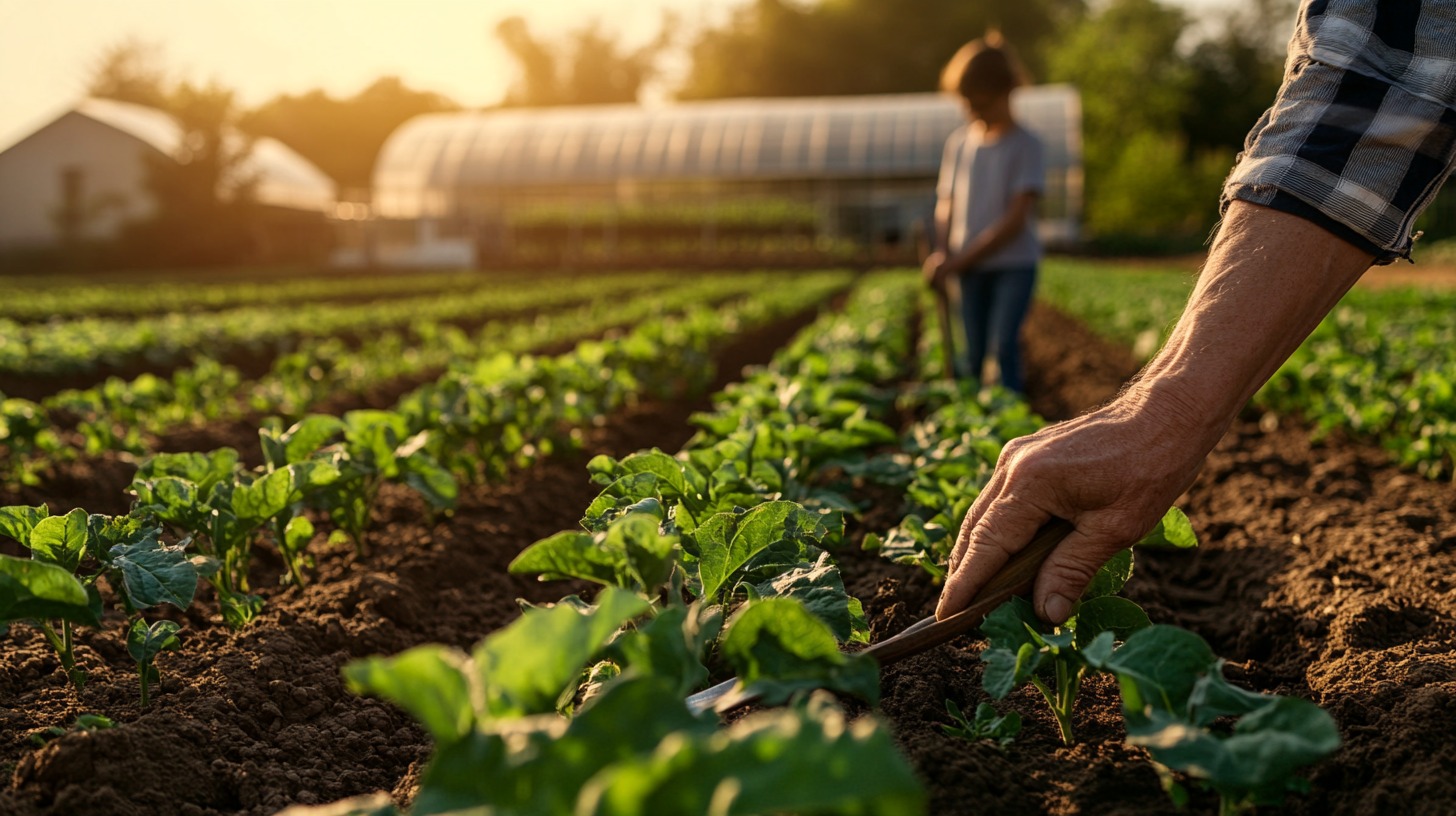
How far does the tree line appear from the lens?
3651 cm

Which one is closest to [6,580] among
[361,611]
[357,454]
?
[361,611]

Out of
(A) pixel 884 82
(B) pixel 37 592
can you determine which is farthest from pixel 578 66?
(B) pixel 37 592

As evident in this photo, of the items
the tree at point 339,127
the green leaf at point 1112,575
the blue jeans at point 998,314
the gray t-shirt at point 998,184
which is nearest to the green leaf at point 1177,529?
the green leaf at point 1112,575

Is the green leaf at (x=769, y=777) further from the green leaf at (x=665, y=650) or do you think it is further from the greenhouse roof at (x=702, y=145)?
the greenhouse roof at (x=702, y=145)

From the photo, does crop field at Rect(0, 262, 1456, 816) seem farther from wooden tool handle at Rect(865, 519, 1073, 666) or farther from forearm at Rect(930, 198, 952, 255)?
forearm at Rect(930, 198, 952, 255)

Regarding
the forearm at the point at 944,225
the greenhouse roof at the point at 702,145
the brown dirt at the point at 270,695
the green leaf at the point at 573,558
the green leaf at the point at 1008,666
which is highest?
the greenhouse roof at the point at 702,145

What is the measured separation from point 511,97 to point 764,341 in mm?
64674

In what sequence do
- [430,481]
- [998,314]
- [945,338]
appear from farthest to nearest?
[945,338], [998,314], [430,481]

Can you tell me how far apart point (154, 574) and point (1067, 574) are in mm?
1749

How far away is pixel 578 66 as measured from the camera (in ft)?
224

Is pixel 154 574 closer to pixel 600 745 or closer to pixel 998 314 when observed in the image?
pixel 600 745

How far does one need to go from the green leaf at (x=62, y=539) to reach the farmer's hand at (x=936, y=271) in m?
5.06

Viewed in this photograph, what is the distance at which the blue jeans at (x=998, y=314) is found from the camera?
249 inches

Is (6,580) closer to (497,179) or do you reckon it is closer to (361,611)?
(361,611)
